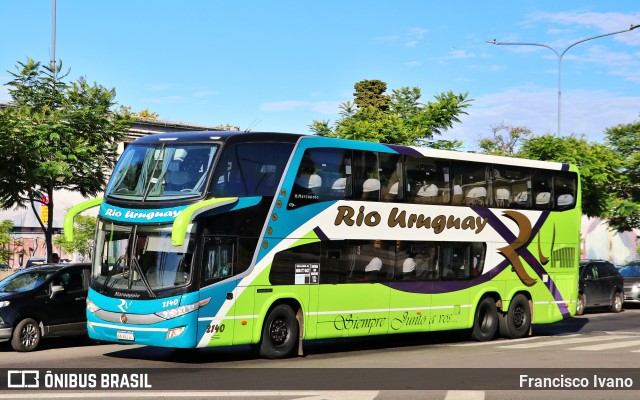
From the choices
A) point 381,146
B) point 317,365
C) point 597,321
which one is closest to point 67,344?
point 317,365

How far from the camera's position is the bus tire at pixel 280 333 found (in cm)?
1695

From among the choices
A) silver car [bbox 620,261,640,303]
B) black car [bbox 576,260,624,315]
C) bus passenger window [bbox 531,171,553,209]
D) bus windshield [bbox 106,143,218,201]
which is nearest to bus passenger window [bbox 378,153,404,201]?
bus windshield [bbox 106,143,218,201]

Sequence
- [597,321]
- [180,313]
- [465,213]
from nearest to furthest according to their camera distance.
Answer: [180,313] < [465,213] < [597,321]

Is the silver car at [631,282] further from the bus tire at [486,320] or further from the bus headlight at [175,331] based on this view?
the bus headlight at [175,331]

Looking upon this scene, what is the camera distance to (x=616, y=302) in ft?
110

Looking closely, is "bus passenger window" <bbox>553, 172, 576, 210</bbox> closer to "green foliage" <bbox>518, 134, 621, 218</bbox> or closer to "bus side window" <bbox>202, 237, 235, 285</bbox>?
"bus side window" <bbox>202, 237, 235, 285</bbox>

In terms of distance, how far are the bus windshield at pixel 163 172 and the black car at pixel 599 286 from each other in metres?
19.2

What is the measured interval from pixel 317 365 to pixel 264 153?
3855 millimetres

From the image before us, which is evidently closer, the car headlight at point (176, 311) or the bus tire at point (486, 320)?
the car headlight at point (176, 311)

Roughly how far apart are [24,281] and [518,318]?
11.5m

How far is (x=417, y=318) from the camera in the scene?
19.9 metres

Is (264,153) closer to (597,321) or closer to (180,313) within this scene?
(180,313)

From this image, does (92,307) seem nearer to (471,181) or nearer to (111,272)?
(111,272)

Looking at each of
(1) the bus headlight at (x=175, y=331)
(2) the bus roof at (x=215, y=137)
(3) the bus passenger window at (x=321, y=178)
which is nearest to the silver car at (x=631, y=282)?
(3) the bus passenger window at (x=321, y=178)
